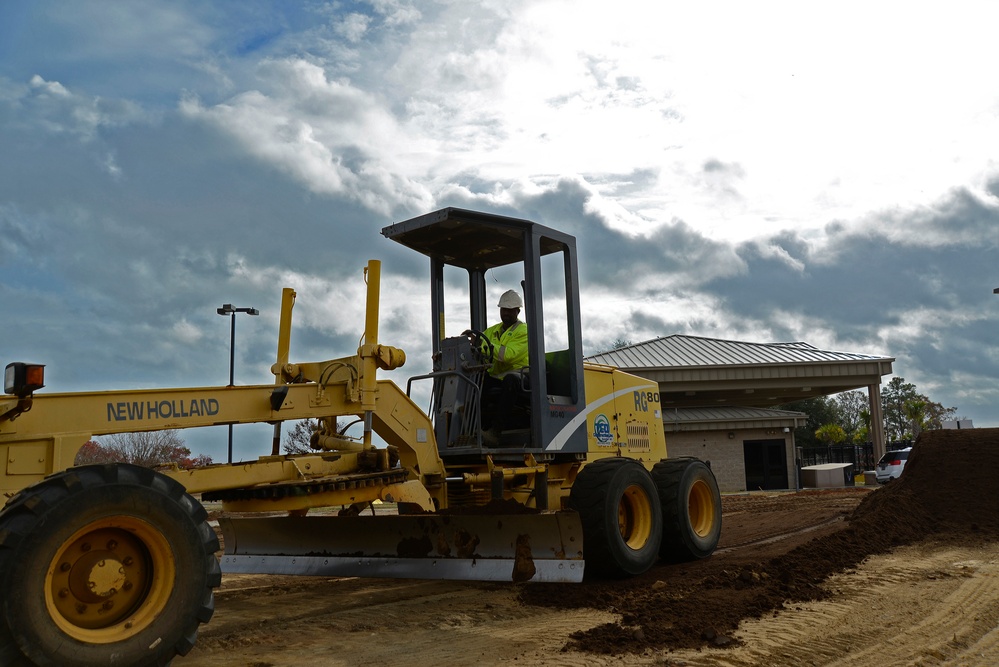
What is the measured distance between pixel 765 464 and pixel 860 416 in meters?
38.4

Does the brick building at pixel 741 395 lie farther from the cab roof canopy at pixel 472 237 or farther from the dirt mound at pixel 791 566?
the cab roof canopy at pixel 472 237

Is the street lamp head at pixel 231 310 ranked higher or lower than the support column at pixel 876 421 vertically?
higher

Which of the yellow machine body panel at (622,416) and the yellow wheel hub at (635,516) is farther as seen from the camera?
the yellow machine body panel at (622,416)

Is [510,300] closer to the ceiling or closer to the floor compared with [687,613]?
closer to the ceiling

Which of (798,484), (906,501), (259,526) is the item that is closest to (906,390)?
(798,484)

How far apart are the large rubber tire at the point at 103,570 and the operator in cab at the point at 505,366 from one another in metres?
3.94

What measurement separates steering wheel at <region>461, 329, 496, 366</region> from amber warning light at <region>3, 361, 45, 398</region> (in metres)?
4.37

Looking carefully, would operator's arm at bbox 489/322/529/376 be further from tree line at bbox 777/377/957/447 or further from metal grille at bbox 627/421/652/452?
tree line at bbox 777/377/957/447

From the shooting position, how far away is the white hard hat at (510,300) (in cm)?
893

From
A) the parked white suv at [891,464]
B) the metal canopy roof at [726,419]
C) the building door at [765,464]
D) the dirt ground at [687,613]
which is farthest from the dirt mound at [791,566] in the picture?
the building door at [765,464]

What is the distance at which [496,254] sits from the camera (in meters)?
9.77

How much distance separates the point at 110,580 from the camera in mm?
4801

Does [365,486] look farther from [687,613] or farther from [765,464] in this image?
[765,464]

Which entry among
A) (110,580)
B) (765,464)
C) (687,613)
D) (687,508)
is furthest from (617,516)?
(765,464)
